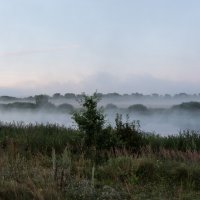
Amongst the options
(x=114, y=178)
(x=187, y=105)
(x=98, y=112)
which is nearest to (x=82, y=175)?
(x=114, y=178)

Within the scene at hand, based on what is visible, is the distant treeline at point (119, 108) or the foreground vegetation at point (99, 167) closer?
the foreground vegetation at point (99, 167)

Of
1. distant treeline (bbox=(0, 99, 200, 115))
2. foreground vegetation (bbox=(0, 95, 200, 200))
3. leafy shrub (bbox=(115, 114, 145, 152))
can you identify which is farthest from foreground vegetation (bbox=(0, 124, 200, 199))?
distant treeline (bbox=(0, 99, 200, 115))

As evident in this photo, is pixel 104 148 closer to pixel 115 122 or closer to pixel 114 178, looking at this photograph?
pixel 115 122

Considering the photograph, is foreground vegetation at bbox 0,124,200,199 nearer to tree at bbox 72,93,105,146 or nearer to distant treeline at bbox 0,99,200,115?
tree at bbox 72,93,105,146

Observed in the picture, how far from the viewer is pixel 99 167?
1195 centimetres

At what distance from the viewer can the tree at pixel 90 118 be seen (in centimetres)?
1664

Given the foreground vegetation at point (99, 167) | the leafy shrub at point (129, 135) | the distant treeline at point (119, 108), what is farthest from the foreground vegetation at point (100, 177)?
the distant treeline at point (119, 108)

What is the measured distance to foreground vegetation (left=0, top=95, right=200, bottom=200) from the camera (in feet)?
29.1

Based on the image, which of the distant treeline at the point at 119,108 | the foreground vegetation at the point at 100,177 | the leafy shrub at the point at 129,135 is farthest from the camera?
the distant treeline at the point at 119,108

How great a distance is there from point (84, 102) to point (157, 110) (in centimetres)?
4777

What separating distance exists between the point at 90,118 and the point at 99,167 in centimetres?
509

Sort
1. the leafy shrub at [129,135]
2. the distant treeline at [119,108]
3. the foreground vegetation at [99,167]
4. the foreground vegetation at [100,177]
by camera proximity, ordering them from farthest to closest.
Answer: the distant treeline at [119,108], the leafy shrub at [129,135], the foreground vegetation at [99,167], the foreground vegetation at [100,177]

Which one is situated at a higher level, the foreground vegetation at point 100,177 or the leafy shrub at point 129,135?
the leafy shrub at point 129,135

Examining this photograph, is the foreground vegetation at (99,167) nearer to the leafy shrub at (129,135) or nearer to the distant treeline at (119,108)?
the leafy shrub at (129,135)
